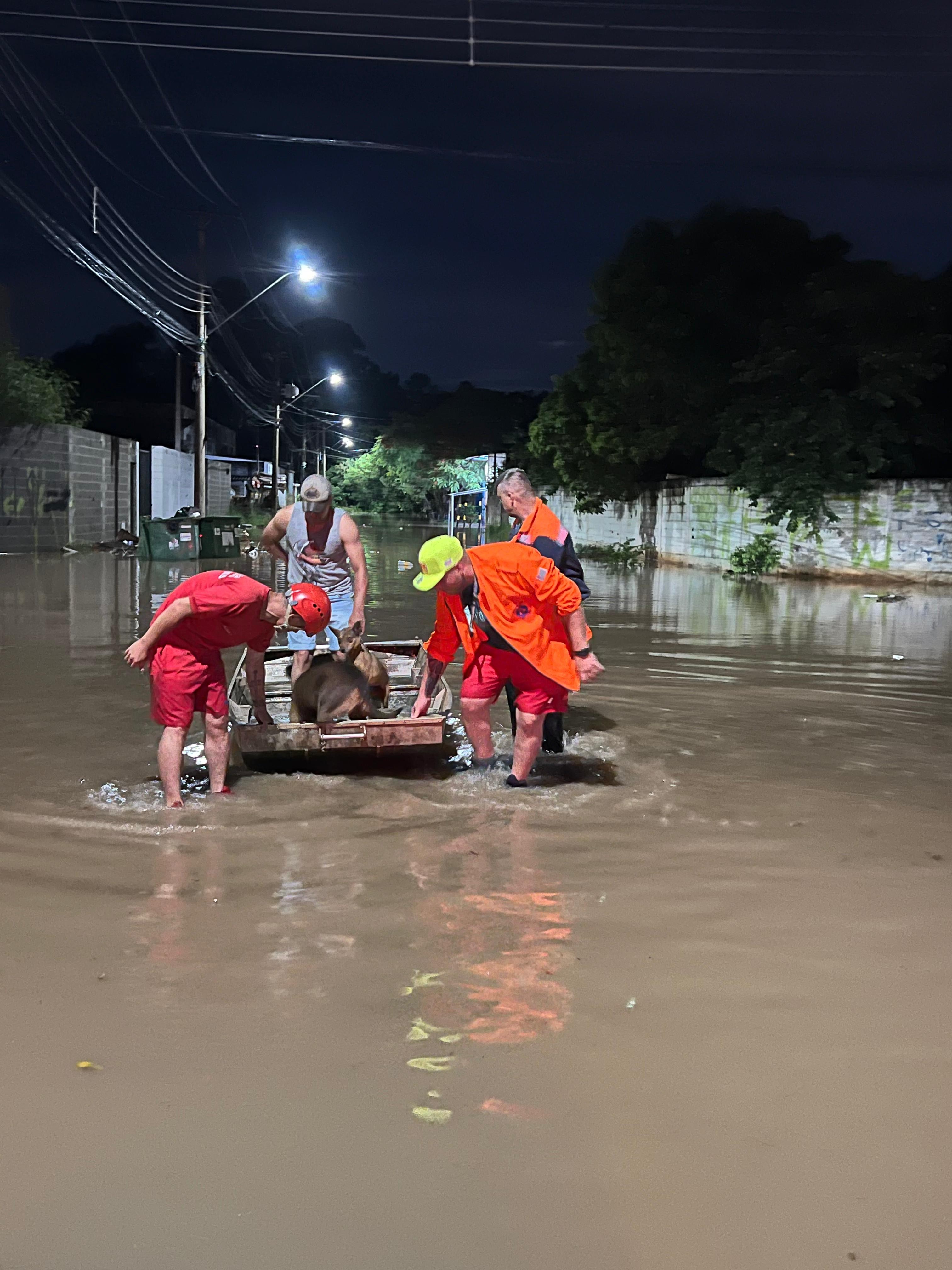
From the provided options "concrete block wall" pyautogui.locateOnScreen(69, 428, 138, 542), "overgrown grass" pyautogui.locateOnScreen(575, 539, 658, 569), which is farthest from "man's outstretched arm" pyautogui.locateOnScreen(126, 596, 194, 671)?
"concrete block wall" pyautogui.locateOnScreen(69, 428, 138, 542)

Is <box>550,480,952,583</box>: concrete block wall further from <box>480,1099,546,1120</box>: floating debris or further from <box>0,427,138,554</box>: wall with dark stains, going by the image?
<box>480,1099,546,1120</box>: floating debris

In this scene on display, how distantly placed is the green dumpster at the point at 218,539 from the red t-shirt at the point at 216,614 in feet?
76.0

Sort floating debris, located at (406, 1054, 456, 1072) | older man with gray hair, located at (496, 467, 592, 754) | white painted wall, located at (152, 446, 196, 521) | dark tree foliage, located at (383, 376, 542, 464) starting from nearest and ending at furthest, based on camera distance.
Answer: floating debris, located at (406, 1054, 456, 1072)
older man with gray hair, located at (496, 467, 592, 754)
white painted wall, located at (152, 446, 196, 521)
dark tree foliage, located at (383, 376, 542, 464)

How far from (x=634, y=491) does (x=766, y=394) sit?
1141 cm

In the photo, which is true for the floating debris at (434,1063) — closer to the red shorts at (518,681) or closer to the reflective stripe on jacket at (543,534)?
the red shorts at (518,681)

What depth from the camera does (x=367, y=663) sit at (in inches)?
334

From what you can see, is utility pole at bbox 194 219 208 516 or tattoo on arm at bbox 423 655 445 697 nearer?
tattoo on arm at bbox 423 655 445 697

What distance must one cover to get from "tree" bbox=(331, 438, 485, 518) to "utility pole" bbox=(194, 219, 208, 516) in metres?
38.7

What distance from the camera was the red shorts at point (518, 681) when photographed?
7.18 m

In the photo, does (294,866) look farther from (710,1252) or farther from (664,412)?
(664,412)

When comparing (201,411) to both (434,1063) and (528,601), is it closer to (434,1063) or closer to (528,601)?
(528,601)

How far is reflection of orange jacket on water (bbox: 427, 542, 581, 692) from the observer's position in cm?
697

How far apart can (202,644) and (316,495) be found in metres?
2.06

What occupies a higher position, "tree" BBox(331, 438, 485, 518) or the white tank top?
"tree" BBox(331, 438, 485, 518)
